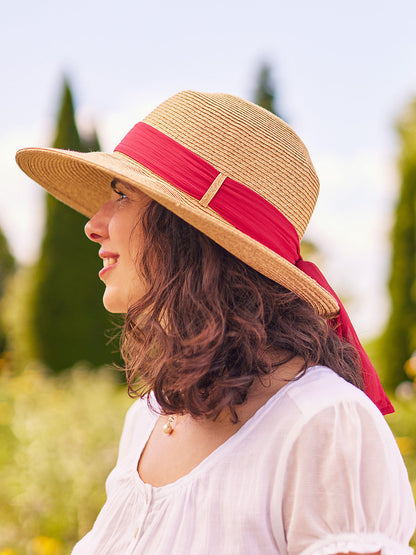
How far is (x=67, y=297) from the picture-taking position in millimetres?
7883

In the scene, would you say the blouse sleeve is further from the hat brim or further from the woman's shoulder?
the hat brim

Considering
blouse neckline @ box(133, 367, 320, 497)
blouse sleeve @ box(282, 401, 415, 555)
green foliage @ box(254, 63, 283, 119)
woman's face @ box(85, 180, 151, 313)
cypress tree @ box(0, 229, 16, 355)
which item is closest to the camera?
blouse sleeve @ box(282, 401, 415, 555)

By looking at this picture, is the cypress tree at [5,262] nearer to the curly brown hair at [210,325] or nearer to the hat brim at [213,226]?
the hat brim at [213,226]

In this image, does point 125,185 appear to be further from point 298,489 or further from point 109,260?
point 298,489

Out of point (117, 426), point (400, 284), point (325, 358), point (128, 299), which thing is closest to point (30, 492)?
point (117, 426)

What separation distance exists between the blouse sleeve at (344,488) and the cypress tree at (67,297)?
6.97 meters

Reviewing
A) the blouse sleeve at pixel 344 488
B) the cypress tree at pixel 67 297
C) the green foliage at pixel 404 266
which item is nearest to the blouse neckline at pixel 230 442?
the blouse sleeve at pixel 344 488

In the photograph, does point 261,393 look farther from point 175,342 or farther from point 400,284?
point 400,284

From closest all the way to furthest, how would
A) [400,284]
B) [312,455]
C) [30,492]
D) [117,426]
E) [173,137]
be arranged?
[312,455]
[173,137]
[30,492]
[117,426]
[400,284]

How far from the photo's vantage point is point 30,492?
3.38 meters

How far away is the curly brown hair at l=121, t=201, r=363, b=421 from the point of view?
1.20m

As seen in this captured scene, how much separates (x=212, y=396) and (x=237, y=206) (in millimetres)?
431

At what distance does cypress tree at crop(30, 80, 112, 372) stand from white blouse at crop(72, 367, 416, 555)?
6.81m

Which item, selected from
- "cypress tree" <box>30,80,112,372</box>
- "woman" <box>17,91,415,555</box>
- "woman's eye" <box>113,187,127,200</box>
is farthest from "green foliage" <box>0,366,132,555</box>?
"cypress tree" <box>30,80,112,372</box>
